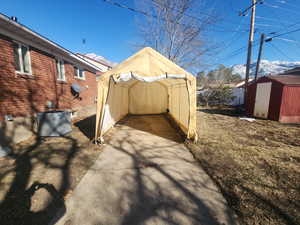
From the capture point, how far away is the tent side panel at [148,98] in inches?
360

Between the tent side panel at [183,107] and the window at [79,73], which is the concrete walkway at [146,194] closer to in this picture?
the tent side panel at [183,107]

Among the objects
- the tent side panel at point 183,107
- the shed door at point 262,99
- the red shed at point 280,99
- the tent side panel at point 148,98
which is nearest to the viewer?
the tent side panel at point 183,107

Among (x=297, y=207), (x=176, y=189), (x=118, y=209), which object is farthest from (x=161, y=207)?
(x=297, y=207)

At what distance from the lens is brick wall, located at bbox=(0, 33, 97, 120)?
13.0 ft

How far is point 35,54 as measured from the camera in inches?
199

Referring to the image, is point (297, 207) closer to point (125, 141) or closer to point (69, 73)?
point (125, 141)

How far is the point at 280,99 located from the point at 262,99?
1.04 m

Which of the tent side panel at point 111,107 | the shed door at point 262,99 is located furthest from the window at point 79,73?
the shed door at point 262,99

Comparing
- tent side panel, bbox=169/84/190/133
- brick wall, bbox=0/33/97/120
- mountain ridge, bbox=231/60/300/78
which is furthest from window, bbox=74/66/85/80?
mountain ridge, bbox=231/60/300/78

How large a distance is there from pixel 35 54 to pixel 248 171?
777 centimetres

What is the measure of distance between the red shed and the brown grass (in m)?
2.88

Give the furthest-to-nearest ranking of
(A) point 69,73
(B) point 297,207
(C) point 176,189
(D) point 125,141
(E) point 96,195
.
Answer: (A) point 69,73
(D) point 125,141
(C) point 176,189
(E) point 96,195
(B) point 297,207

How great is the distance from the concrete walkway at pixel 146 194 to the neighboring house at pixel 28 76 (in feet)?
10.9

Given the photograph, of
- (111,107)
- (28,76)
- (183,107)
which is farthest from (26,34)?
(183,107)
